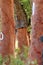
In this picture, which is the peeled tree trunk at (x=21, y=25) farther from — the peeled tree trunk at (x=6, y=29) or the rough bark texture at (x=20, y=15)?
the peeled tree trunk at (x=6, y=29)

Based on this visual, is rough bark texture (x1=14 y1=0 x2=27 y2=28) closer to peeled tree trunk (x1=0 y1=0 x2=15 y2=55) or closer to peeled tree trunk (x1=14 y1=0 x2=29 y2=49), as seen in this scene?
peeled tree trunk (x1=14 y1=0 x2=29 y2=49)

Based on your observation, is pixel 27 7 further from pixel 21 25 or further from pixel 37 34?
pixel 37 34

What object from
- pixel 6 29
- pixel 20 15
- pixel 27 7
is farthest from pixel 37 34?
pixel 27 7

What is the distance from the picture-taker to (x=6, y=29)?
18.1 feet

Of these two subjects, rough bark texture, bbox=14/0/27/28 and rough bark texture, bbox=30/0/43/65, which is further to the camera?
rough bark texture, bbox=14/0/27/28

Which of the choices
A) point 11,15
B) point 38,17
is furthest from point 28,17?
point 38,17

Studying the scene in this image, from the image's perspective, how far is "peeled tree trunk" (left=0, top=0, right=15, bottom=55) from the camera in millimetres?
5438

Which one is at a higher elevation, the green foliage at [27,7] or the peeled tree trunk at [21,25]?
the green foliage at [27,7]

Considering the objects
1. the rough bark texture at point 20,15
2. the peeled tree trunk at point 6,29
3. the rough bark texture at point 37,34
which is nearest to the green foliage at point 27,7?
the rough bark texture at point 20,15

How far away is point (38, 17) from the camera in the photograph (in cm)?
478

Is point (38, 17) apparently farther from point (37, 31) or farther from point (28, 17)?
point (28, 17)

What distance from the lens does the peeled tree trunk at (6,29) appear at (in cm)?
544

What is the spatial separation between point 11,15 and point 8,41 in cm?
57

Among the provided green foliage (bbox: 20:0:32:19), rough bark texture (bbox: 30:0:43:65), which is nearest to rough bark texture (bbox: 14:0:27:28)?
green foliage (bbox: 20:0:32:19)
